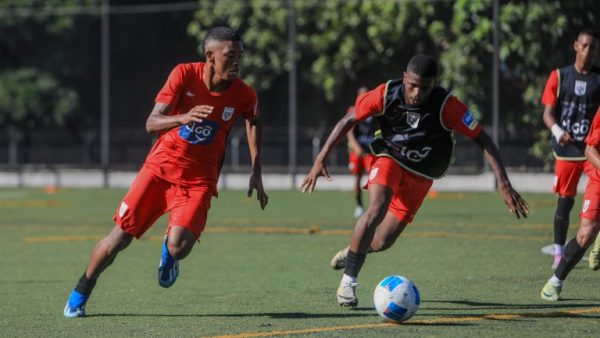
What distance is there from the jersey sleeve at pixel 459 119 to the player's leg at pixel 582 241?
46.6 inches

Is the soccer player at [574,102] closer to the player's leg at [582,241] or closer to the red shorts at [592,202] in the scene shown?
the red shorts at [592,202]

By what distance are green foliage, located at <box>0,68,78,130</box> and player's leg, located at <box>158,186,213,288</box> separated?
28818mm

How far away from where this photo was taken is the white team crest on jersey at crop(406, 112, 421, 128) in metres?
9.82

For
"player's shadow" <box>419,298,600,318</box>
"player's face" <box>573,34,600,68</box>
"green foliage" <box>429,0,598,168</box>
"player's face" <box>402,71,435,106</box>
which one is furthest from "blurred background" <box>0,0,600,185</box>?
"player's face" <box>402,71,435,106</box>

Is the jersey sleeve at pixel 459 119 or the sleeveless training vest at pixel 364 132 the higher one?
the jersey sleeve at pixel 459 119

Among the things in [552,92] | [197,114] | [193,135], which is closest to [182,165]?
[193,135]

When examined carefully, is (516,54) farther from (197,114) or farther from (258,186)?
(197,114)

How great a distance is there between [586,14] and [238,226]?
35.3 ft

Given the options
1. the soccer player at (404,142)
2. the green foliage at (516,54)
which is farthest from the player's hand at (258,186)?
the green foliage at (516,54)

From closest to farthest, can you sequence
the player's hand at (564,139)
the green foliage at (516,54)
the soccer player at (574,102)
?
the player's hand at (564,139), the soccer player at (574,102), the green foliage at (516,54)

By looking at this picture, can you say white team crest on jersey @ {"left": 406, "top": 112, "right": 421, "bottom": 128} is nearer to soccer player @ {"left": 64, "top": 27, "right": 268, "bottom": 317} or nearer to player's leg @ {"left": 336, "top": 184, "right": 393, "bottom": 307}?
player's leg @ {"left": 336, "top": 184, "right": 393, "bottom": 307}

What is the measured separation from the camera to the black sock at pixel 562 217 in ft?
40.9

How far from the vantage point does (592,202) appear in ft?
33.1

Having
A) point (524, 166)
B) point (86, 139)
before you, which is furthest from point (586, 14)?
point (86, 139)
